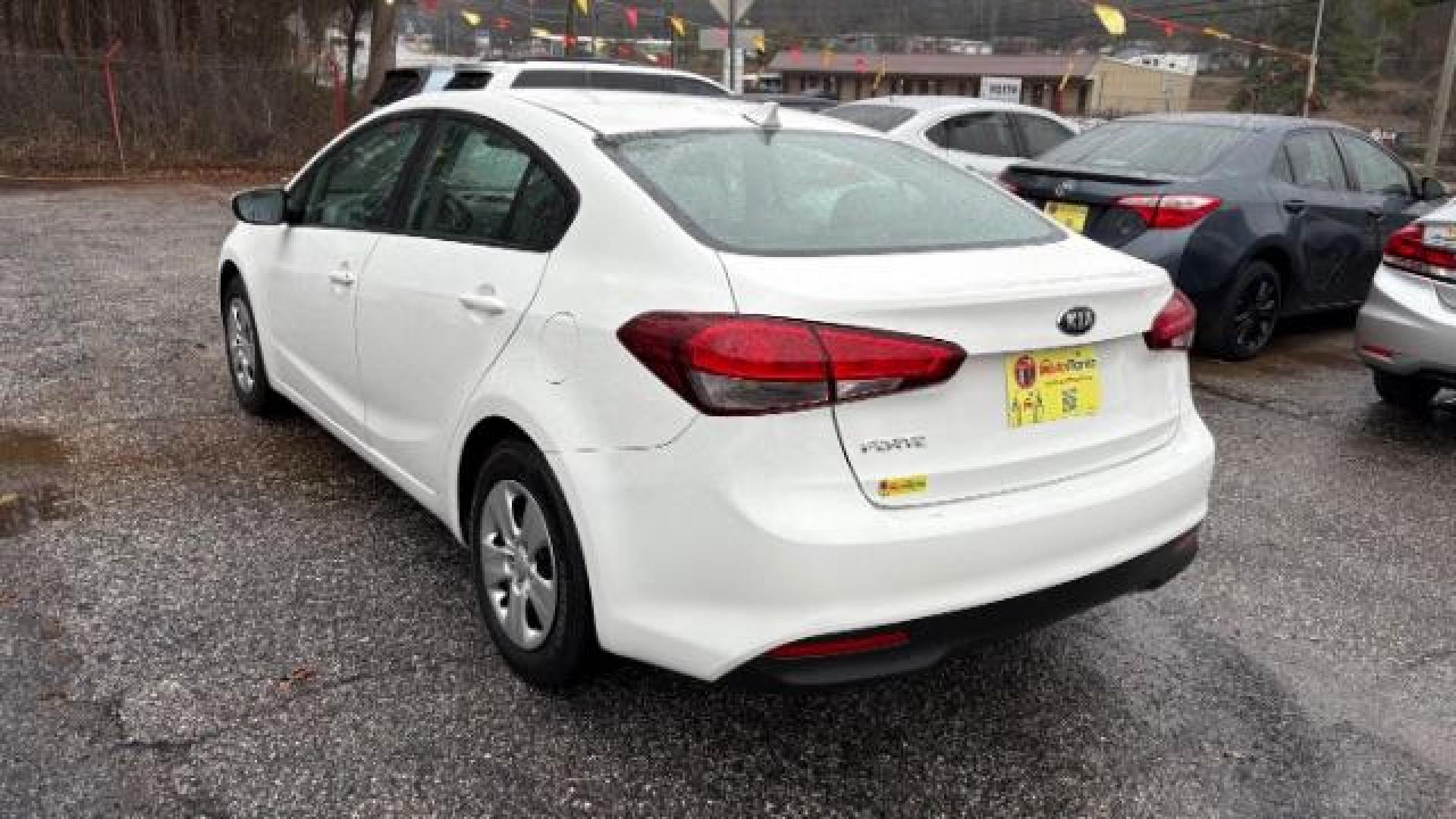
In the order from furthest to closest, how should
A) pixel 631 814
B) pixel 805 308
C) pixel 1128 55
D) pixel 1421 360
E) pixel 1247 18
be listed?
1. pixel 1128 55
2. pixel 1247 18
3. pixel 1421 360
4. pixel 631 814
5. pixel 805 308

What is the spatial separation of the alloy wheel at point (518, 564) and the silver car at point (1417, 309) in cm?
445

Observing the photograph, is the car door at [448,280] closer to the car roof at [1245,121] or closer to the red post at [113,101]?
the car roof at [1245,121]

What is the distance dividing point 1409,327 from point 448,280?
452 cm

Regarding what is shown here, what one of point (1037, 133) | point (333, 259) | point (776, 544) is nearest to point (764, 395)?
point (776, 544)

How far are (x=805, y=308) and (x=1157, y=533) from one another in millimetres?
1121

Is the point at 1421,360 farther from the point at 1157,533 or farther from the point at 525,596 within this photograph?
the point at 525,596

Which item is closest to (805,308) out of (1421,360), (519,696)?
(519,696)

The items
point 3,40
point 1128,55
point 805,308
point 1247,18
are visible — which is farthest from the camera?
point 1128,55

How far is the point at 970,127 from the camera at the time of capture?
1003cm

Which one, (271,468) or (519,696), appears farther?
(271,468)

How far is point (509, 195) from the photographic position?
10.1 feet

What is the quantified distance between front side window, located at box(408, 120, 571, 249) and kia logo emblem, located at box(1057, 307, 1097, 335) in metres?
1.23

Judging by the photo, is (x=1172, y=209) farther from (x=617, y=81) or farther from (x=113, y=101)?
(x=113, y=101)

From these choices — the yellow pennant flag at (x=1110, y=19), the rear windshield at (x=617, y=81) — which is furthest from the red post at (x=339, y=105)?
the yellow pennant flag at (x=1110, y=19)
